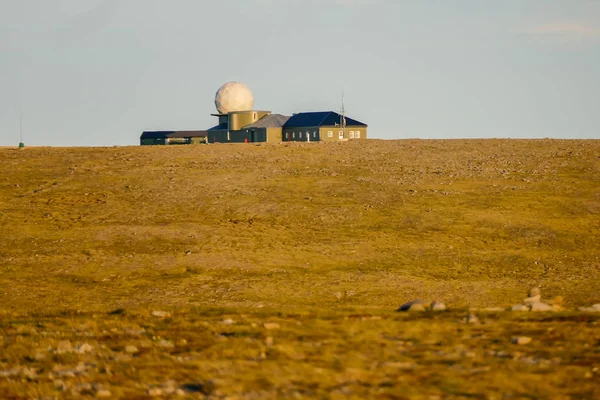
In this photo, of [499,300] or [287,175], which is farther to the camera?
[287,175]

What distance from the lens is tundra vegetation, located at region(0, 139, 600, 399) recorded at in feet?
46.2

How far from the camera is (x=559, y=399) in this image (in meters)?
12.2

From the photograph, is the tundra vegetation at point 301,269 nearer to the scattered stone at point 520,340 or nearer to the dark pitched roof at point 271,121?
the scattered stone at point 520,340

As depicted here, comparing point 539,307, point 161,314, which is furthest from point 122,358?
point 539,307

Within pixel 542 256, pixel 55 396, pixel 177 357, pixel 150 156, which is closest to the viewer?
pixel 55 396

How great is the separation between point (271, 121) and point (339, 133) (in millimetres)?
10701

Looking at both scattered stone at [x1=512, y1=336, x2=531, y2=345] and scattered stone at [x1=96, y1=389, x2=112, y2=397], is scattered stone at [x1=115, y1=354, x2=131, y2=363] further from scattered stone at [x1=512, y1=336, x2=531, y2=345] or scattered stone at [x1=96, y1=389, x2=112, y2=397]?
scattered stone at [x1=512, y1=336, x2=531, y2=345]

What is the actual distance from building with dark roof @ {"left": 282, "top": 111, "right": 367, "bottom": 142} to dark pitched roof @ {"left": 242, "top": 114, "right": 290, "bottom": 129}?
1.20 meters

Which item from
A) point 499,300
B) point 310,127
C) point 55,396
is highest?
point 310,127

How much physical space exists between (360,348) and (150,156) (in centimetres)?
5728

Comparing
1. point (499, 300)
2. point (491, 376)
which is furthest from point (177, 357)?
point (499, 300)

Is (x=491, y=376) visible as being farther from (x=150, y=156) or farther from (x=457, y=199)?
(x=150, y=156)

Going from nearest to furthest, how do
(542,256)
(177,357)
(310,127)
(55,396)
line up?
1. (55,396)
2. (177,357)
3. (542,256)
4. (310,127)

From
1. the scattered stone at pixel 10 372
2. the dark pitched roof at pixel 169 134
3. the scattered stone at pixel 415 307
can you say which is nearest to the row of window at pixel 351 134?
the dark pitched roof at pixel 169 134
